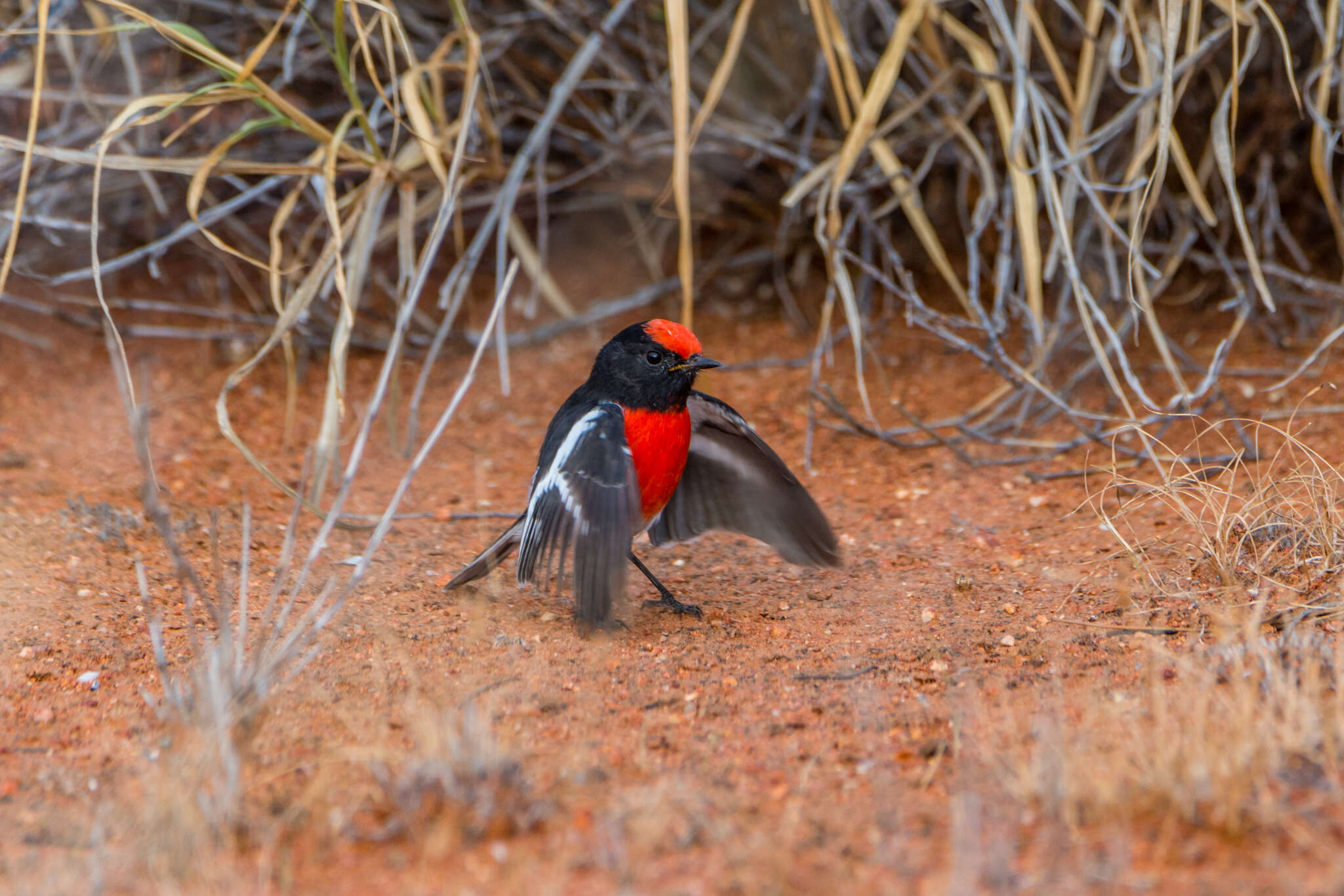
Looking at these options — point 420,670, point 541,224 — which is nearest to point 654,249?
point 541,224

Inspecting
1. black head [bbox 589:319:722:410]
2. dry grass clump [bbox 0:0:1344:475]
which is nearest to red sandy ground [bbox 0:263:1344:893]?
dry grass clump [bbox 0:0:1344:475]

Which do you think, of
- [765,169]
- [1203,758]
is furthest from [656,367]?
[765,169]

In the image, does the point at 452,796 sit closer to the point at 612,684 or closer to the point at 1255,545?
the point at 612,684

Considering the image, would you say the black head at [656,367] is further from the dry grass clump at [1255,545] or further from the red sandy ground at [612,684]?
the dry grass clump at [1255,545]

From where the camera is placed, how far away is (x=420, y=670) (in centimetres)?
302

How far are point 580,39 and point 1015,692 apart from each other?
11.1 ft

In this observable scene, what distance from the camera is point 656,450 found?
3689 millimetres

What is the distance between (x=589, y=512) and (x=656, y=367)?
710mm

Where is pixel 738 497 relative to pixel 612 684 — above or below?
above

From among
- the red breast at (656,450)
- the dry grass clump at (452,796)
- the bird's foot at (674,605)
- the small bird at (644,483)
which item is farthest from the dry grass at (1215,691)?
the red breast at (656,450)

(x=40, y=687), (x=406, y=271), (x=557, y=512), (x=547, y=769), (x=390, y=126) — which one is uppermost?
(x=390, y=126)

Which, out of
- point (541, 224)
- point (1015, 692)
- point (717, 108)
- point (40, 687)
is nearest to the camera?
point (1015, 692)

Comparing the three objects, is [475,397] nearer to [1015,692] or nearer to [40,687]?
[40,687]

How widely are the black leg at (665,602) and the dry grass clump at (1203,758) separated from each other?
134 centimetres
